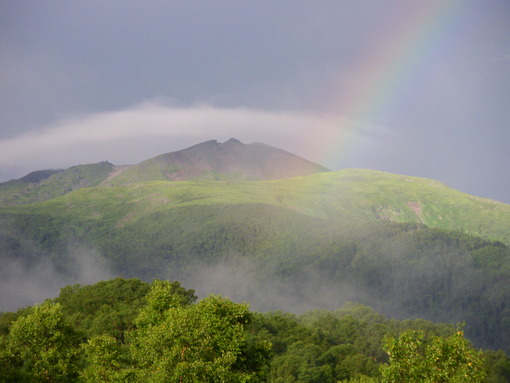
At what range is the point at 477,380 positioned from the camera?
37375 millimetres

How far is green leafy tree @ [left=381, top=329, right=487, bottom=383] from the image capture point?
3869cm

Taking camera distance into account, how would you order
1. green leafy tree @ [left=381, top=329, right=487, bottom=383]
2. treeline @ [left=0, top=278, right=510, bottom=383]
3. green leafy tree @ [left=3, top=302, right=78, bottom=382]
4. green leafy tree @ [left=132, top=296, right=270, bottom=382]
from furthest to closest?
green leafy tree @ [left=3, top=302, right=78, bottom=382] < green leafy tree @ [left=132, top=296, right=270, bottom=382] < treeline @ [left=0, top=278, right=510, bottom=383] < green leafy tree @ [left=381, top=329, right=487, bottom=383]

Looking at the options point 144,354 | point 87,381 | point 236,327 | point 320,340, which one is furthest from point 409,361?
point 320,340

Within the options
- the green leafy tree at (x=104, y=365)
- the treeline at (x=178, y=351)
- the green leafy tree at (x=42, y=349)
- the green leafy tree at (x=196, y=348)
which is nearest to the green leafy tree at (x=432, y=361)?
the treeline at (x=178, y=351)

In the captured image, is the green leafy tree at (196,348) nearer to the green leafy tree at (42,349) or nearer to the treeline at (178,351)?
the treeline at (178,351)

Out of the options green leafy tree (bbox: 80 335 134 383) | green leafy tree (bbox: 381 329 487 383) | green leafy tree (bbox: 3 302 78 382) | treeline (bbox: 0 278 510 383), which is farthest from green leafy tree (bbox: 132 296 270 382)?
green leafy tree (bbox: 381 329 487 383)

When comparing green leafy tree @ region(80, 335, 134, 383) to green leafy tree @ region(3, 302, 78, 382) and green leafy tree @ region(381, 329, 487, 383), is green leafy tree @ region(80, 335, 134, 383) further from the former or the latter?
green leafy tree @ region(381, 329, 487, 383)

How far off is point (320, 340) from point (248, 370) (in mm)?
118455

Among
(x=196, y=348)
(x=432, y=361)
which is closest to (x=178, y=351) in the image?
(x=196, y=348)

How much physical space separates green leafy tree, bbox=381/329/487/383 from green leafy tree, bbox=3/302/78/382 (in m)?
39.9

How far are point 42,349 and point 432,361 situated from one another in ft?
151

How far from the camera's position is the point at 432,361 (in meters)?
39.8

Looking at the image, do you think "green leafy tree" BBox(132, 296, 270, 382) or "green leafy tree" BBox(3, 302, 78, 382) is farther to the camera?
"green leafy tree" BBox(3, 302, 78, 382)

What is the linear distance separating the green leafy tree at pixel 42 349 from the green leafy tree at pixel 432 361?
39870 millimetres
